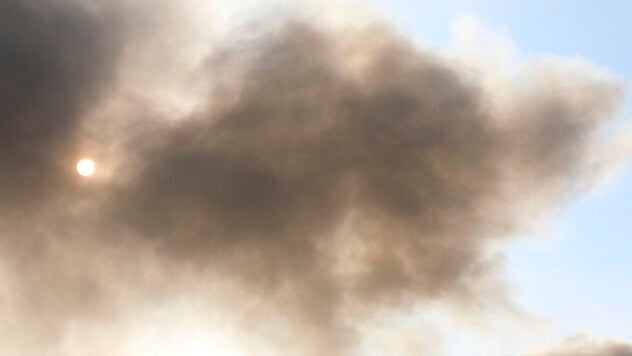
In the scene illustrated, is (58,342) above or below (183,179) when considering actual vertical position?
below

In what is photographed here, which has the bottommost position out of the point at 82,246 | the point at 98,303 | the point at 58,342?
the point at 58,342

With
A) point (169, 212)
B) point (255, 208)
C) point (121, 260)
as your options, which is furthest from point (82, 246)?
point (255, 208)

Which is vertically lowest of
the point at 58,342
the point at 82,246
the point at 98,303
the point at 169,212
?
the point at 58,342

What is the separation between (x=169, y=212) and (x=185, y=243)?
3794mm

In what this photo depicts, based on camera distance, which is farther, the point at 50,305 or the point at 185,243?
the point at 185,243

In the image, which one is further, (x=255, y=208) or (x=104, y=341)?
(x=255, y=208)

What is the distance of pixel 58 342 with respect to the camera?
5847 cm

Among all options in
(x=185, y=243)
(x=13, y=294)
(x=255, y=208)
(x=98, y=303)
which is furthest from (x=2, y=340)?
(x=255, y=208)

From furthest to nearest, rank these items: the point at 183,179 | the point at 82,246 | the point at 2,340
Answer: the point at 183,179, the point at 82,246, the point at 2,340

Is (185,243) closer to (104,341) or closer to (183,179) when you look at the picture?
(183,179)

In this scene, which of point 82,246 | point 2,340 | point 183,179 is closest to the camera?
point 2,340

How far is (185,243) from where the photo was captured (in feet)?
211

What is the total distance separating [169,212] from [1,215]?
1509 centimetres

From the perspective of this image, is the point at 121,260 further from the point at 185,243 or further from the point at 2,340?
the point at 2,340
